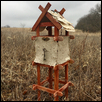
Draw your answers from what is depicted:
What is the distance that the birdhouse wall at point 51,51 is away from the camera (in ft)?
4.92

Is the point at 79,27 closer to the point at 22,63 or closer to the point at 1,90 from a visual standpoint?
the point at 22,63

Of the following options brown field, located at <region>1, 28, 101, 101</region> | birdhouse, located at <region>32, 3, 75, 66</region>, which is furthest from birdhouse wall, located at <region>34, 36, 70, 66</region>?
brown field, located at <region>1, 28, 101, 101</region>

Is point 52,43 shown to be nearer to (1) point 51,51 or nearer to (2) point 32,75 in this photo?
(1) point 51,51

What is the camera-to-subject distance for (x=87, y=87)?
6.31ft

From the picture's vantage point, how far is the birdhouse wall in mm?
1500

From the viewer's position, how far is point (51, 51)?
1530 mm

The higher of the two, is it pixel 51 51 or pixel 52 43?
pixel 52 43

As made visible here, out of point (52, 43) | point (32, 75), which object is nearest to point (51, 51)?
point (52, 43)

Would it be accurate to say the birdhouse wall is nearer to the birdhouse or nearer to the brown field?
the birdhouse

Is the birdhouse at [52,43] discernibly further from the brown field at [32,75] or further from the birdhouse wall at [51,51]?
the brown field at [32,75]

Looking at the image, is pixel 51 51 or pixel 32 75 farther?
pixel 32 75

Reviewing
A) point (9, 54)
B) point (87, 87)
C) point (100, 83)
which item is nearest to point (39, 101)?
point (87, 87)

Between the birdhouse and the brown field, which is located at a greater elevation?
the birdhouse

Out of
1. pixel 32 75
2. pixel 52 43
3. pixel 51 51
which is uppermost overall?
pixel 52 43
